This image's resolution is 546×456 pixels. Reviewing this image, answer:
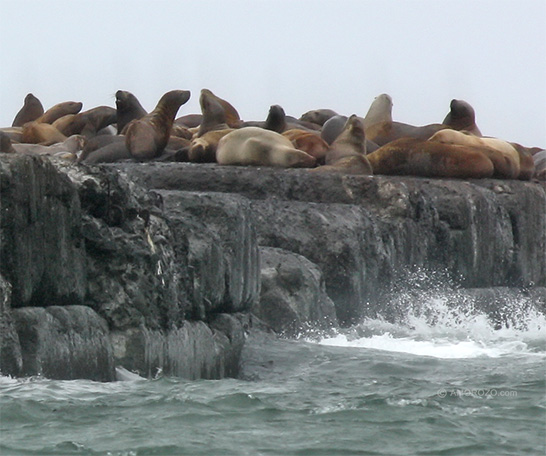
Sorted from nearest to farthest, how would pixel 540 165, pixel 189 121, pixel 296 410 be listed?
1. pixel 296 410
2. pixel 540 165
3. pixel 189 121

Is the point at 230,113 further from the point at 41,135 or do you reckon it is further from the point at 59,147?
the point at 41,135

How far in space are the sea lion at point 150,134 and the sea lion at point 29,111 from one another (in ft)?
33.1

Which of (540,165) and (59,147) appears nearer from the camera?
(59,147)

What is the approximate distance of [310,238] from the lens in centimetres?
1356

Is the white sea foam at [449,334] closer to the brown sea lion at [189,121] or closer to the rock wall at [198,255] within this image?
the rock wall at [198,255]

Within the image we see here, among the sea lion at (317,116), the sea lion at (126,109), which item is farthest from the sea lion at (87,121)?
the sea lion at (317,116)

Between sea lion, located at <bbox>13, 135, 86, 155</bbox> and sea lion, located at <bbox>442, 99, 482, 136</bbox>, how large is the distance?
6.00 m

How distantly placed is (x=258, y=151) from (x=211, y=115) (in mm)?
3595

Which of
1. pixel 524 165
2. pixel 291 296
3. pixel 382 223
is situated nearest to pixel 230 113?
pixel 524 165

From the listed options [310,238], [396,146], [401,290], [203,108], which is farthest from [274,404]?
[203,108]

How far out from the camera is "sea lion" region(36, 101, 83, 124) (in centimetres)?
2753

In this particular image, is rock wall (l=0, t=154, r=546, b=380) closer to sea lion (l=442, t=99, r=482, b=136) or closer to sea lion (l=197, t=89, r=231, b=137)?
sea lion (l=197, t=89, r=231, b=137)

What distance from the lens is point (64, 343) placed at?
24.7 feet

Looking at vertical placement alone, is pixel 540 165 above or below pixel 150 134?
below
